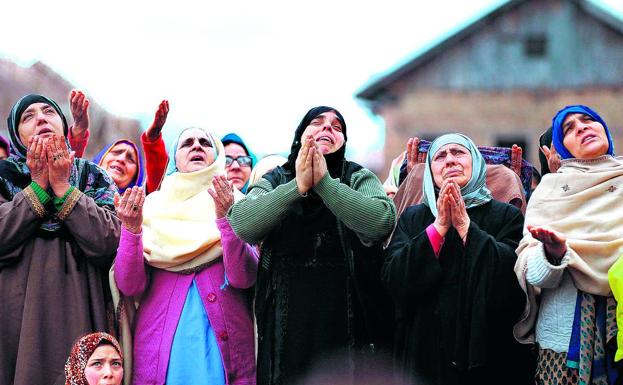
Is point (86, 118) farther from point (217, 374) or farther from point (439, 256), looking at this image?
point (439, 256)

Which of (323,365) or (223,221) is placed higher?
(223,221)

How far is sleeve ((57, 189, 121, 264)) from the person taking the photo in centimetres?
512

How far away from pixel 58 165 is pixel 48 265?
1.76ft

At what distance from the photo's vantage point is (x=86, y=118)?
19.9ft

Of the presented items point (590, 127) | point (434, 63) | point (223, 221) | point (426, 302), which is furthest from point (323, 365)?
point (434, 63)

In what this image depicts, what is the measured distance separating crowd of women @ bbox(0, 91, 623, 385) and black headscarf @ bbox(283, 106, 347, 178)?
0.04 ft

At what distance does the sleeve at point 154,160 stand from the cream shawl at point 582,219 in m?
2.57

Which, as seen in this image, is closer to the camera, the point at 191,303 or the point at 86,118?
the point at 191,303

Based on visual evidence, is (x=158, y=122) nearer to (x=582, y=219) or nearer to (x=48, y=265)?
(x=48, y=265)

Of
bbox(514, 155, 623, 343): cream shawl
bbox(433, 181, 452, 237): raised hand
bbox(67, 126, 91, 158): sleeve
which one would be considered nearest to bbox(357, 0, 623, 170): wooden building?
bbox(67, 126, 91, 158): sleeve

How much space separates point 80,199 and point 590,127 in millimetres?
2743

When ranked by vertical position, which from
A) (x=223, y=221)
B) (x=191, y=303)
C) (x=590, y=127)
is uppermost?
(x=590, y=127)

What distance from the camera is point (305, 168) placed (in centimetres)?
480

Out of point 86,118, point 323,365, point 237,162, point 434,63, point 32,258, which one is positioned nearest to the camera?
point 323,365
